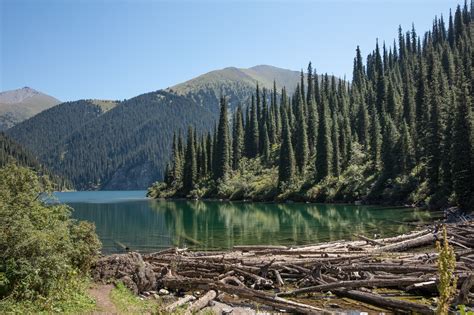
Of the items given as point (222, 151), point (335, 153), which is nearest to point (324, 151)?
point (335, 153)

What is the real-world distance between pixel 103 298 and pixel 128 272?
388 cm

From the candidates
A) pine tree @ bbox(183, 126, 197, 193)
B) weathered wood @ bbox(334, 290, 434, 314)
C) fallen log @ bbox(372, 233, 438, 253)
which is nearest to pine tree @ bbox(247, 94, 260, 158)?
pine tree @ bbox(183, 126, 197, 193)

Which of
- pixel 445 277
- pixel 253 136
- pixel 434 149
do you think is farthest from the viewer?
pixel 253 136

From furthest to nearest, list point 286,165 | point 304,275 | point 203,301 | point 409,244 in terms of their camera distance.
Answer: point 286,165, point 409,244, point 304,275, point 203,301

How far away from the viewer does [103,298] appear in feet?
56.8

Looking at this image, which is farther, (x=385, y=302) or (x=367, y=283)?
(x=367, y=283)

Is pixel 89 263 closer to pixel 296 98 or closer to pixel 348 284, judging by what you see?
pixel 348 284

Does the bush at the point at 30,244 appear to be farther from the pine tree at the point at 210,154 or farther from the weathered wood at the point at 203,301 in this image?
the pine tree at the point at 210,154

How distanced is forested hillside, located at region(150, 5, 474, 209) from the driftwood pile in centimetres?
3962

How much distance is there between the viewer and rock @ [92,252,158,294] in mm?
20559

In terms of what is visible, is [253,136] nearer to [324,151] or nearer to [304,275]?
[324,151]

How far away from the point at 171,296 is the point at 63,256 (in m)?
5.63

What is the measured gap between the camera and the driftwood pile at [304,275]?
1670cm

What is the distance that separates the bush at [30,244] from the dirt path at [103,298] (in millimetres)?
1172
